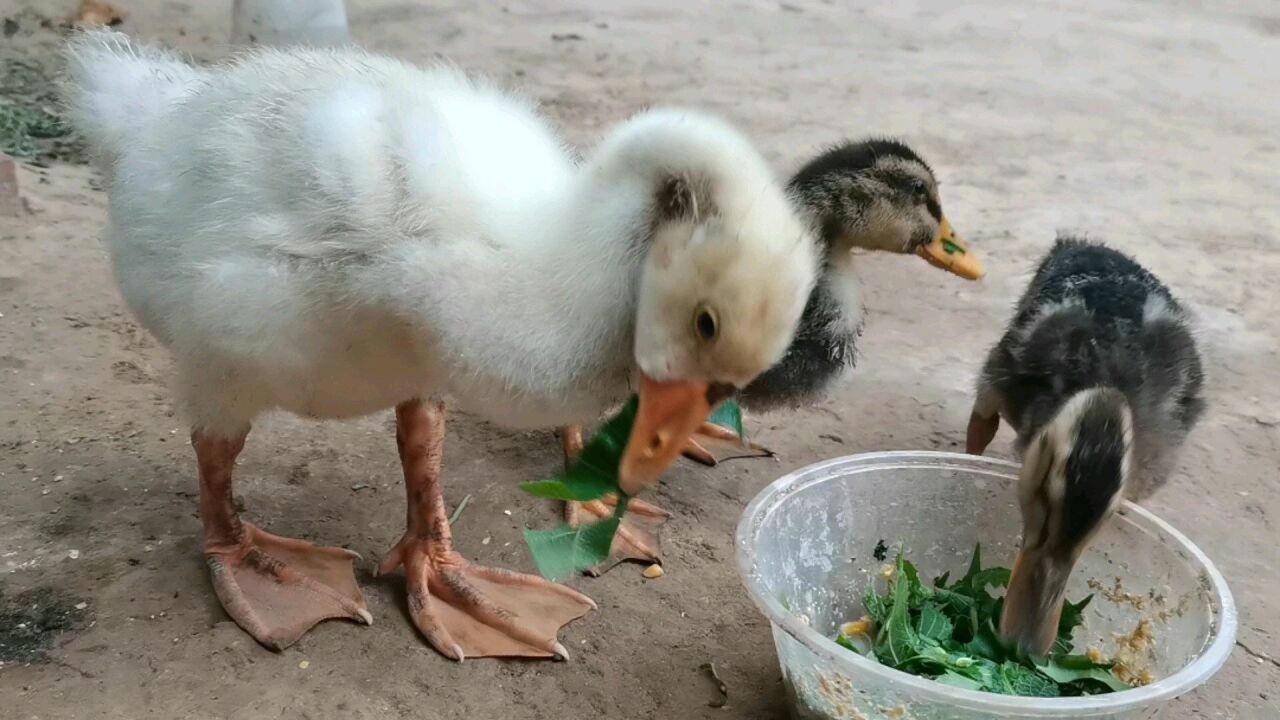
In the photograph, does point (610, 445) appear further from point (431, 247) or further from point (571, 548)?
point (431, 247)

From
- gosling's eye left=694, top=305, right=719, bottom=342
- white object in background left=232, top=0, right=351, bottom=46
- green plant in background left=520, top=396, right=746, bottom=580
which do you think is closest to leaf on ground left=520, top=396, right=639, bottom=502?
green plant in background left=520, top=396, right=746, bottom=580

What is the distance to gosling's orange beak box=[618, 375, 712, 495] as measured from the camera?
5.90 feet

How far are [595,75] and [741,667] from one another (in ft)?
14.9

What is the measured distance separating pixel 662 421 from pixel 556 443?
4.97 ft

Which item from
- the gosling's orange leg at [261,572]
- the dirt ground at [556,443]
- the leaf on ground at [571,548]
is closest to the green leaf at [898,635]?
the dirt ground at [556,443]

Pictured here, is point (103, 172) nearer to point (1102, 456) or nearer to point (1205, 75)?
point (1102, 456)

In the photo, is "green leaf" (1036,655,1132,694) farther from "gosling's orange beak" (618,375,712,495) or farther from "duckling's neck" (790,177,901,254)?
"duckling's neck" (790,177,901,254)

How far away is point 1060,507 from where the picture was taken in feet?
6.82

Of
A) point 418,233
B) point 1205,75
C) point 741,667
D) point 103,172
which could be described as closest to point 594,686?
point 741,667

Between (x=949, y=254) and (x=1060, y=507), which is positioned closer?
(x=1060, y=507)

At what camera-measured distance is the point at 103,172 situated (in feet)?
8.08

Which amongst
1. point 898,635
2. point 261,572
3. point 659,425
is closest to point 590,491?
point 659,425

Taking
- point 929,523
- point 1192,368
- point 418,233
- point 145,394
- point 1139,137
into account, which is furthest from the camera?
point 1139,137

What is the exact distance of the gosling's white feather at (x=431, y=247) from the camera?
5.74ft
